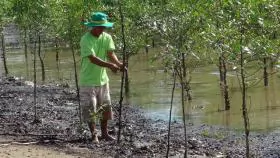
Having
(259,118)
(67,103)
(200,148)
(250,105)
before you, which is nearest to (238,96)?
(250,105)

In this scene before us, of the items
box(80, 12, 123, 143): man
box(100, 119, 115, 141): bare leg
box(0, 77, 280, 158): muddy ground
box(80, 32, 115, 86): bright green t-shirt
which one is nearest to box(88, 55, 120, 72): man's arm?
box(80, 12, 123, 143): man

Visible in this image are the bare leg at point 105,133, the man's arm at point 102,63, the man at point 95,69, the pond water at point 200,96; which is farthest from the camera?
the pond water at point 200,96

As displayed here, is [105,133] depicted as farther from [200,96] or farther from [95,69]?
[200,96]

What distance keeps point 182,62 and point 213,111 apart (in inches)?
261

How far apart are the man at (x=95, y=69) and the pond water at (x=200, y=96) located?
1.06 meters

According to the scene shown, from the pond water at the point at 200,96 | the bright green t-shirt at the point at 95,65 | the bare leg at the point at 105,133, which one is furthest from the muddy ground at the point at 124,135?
the bright green t-shirt at the point at 95,65

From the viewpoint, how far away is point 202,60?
336 inches

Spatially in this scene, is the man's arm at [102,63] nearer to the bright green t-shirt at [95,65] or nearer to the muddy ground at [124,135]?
the bright green t-shirt at [95,65]

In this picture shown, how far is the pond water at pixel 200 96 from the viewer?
543 inches

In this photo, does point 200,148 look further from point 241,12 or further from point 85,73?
point 241,12

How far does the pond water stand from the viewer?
1380cm

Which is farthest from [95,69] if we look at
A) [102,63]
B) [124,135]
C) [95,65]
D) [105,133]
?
[124,135]

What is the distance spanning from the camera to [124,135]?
9977 millimetres

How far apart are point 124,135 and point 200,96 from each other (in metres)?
7.50
